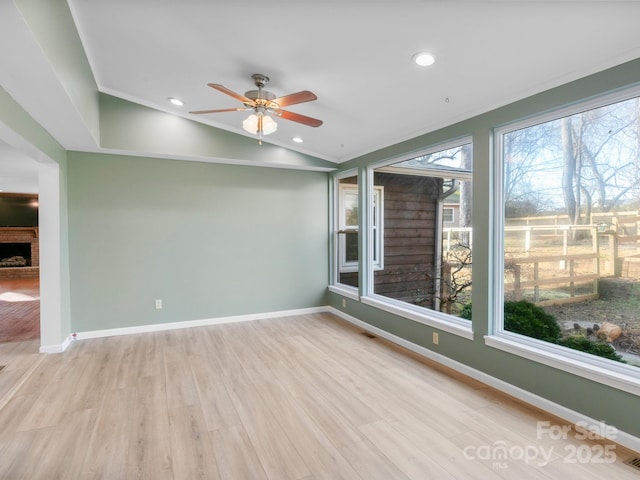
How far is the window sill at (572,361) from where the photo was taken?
2.03 metres

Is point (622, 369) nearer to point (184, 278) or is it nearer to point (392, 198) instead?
point (392, 198)

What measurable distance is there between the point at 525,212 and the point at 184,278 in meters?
4.11

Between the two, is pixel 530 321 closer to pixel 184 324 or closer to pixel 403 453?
pixel 403 453

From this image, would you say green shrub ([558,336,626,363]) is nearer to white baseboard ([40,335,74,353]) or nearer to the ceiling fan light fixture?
the ceiling fan light fixture

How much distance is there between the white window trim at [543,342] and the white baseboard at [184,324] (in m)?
3.06

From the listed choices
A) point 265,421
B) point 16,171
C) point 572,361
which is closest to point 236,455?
point 265,421

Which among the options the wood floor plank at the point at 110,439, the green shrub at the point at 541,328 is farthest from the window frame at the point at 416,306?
the wood floor plank at the point at 110,439

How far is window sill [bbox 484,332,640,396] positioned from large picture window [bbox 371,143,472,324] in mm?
636

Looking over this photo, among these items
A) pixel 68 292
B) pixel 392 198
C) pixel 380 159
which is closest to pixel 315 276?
pixel 392 198

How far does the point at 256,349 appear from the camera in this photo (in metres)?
3.75

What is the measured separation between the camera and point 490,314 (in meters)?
2.84

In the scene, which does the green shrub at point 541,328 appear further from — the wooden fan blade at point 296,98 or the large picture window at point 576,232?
the wooden fan blade at point 296,98

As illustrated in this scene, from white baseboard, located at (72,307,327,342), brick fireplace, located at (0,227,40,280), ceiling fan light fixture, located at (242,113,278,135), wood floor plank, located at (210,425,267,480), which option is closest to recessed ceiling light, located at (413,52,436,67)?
ceiling fan light fixture, located at (242,113,278,135)

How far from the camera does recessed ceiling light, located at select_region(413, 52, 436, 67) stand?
230 centimetres
